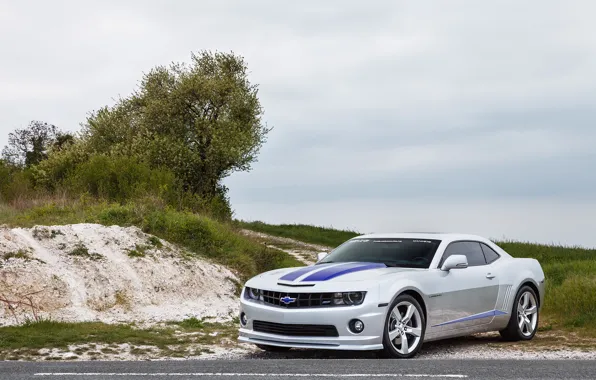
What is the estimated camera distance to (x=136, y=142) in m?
44.6

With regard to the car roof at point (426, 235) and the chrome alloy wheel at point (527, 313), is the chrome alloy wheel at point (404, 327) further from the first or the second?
the chrome alloy wheel at point (527, 313)

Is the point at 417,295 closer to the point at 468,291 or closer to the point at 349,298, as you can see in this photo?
the point at 349,298

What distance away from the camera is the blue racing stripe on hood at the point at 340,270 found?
9578 mm

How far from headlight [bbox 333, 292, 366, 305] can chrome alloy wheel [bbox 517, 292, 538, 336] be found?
3634mm

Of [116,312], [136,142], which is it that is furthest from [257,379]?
[136,142]

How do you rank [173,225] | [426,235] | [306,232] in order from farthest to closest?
[306,232] < [173,225] < [426,235]

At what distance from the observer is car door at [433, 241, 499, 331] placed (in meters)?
10.3

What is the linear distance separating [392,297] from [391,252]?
150cm

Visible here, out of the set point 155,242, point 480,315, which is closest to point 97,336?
point 480,315

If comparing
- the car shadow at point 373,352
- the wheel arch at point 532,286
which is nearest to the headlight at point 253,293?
the car shadow at point 373,352

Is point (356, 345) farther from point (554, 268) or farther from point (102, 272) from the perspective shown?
point (554, 268)

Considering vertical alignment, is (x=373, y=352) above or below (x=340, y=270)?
below

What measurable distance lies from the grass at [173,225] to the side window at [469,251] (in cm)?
985

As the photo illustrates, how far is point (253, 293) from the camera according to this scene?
10.0 meters
